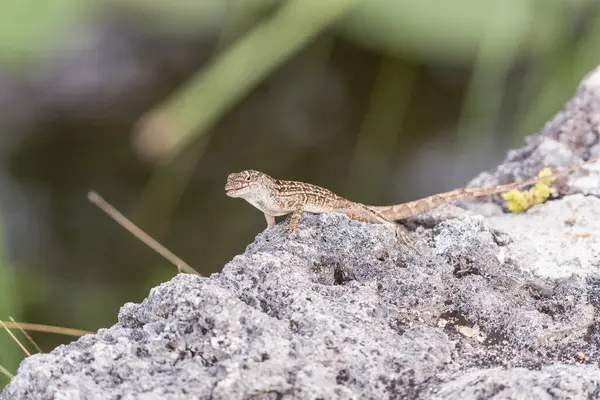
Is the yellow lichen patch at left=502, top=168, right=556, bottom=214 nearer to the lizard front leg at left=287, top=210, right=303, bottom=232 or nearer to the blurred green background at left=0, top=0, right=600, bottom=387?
the lizard front leg at left=287, top=210, right=303, bottom=232

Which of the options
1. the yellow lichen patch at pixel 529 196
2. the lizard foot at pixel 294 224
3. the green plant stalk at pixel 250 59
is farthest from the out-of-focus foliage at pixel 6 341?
the yellow lichen patch at pixel 529 196

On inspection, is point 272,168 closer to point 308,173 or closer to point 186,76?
point 308,173

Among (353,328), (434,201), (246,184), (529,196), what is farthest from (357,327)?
(529,196)

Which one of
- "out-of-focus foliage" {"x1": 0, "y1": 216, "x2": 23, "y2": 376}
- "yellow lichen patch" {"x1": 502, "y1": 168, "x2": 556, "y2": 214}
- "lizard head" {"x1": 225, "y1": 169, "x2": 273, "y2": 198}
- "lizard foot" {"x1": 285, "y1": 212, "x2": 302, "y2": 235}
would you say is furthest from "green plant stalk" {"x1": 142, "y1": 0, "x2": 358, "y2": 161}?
"yellow lichen patch" {"x1": 502, "y1": 168, "x2": 556, "y2": 214}

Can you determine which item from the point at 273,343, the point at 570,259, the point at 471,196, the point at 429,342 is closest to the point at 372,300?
the point at 429,342

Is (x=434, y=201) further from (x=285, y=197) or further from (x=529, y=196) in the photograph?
(x=285, y=197)

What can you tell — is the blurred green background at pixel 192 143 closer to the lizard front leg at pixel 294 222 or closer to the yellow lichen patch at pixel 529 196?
the yellow lichen patch at pixel 529 196

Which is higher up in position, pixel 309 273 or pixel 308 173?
pixel 308 173
